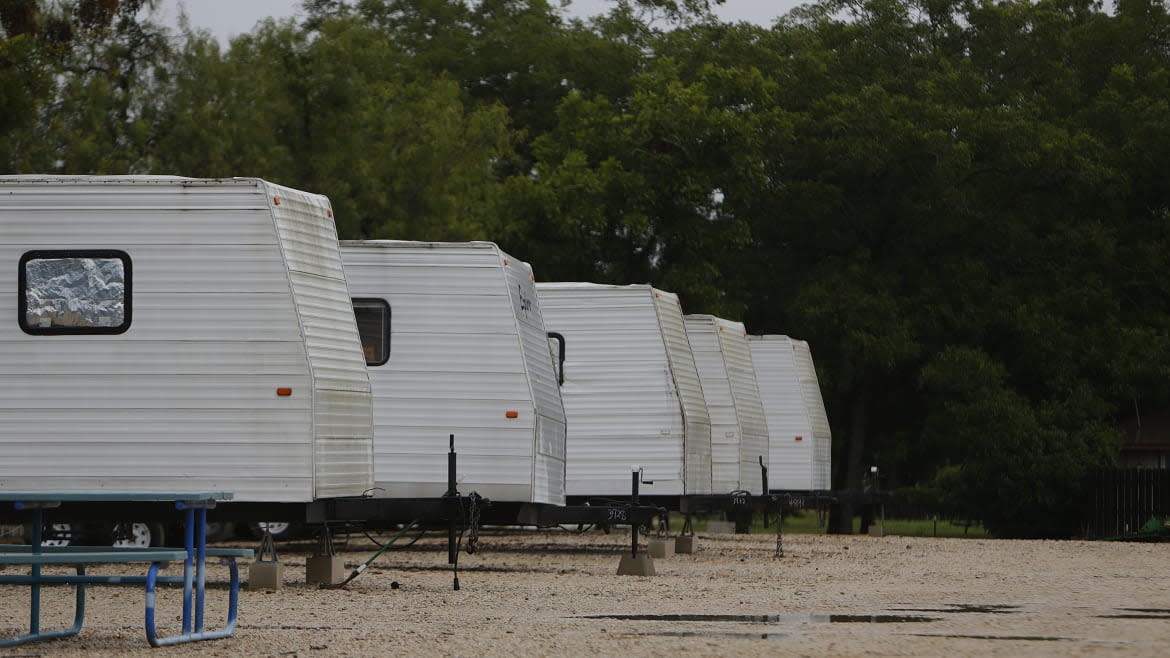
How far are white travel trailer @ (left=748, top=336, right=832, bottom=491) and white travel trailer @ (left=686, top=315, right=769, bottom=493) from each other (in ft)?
8.36

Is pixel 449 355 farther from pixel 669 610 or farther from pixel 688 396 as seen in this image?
pixel 688 396

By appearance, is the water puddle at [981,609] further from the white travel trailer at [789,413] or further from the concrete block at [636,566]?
the white travel trailer at [789,413]

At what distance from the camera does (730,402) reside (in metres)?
26.1

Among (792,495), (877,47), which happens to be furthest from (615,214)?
(792,495)

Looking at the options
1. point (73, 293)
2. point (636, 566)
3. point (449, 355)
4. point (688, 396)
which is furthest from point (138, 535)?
point (73, 293)

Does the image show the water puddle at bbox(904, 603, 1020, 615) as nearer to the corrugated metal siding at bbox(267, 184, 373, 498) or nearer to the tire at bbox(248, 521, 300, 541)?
the corrugated metal siding at bbox(267, 184, 373, 498)

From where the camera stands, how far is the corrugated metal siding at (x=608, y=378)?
21828 millimetres

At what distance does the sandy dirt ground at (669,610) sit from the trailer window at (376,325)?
209 centimetres

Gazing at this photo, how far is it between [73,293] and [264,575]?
9.52 ft

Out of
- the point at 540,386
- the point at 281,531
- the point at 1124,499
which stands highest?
the point at 540,386

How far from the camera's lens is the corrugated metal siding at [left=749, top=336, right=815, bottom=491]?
3089 cm

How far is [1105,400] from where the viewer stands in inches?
1518

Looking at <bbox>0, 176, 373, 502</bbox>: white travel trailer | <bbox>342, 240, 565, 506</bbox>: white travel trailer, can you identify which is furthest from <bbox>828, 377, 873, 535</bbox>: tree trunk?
<bbox>0, 176, 373, 502</bbox>: white travel trailer

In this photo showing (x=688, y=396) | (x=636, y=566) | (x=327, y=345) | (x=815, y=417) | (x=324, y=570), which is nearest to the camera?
(x=327, y=345)
